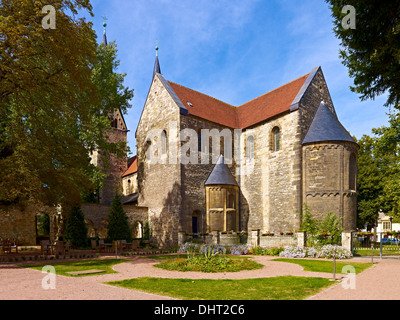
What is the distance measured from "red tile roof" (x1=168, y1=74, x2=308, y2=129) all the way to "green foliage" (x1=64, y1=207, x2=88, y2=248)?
41.2 ft

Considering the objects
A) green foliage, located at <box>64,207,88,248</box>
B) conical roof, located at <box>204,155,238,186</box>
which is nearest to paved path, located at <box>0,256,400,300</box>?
green foliage, located at <box>64,207,88,248</box>

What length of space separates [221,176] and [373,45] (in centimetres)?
1690

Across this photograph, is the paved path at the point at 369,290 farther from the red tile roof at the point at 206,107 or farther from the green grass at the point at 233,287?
the red tile roof at the point at 206,107

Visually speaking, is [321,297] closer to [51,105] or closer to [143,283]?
[143,283]

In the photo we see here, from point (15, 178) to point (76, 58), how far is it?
6.59 m

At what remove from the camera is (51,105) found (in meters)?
17.5

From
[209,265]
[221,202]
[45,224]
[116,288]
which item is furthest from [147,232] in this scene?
[116,288]

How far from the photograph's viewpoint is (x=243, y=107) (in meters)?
34.7

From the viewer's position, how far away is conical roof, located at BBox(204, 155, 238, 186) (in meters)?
26.7

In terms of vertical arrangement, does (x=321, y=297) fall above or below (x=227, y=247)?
above

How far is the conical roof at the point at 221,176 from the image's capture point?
2669cm

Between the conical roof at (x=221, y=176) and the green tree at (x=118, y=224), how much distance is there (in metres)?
7.58

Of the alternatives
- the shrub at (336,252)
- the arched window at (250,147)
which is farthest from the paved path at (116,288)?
the arched window at (250,147)
